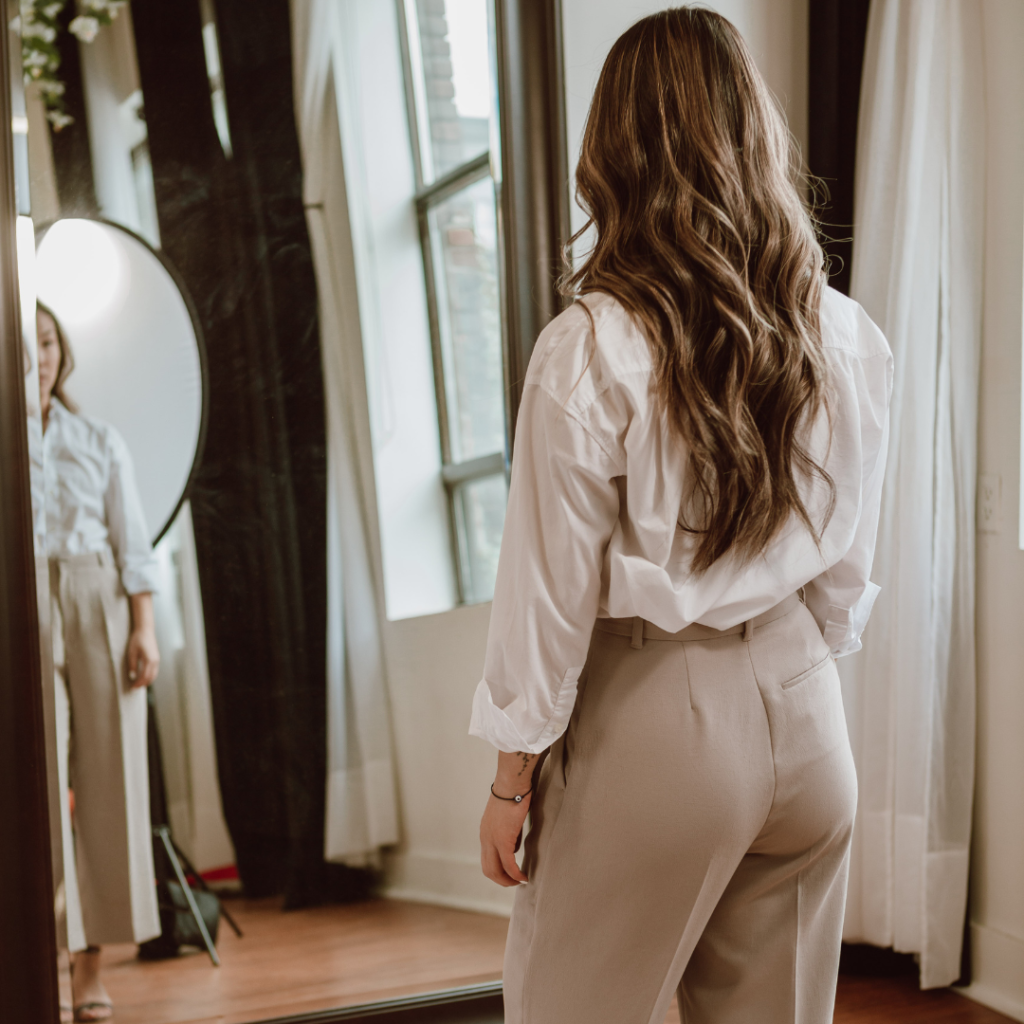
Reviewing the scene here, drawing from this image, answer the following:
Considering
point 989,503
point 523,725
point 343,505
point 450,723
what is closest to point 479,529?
point 343,505

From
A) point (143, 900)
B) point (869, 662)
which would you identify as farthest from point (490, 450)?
point (143, 900)

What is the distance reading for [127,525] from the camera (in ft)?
4.87

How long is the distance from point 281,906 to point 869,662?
1.14 m

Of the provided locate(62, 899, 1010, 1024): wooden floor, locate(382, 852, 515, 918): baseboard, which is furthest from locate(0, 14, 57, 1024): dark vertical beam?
locate(382, 852, 515, 918): baseboard

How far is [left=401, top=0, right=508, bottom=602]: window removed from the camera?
1.58m

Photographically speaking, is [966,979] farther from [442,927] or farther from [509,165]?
[509,165]

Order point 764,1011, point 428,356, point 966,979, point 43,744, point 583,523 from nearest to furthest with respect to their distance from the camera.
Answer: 1. point 583,523
2. point 764,1011
3. point 43,744
4. point 428,356
5. point 966,979

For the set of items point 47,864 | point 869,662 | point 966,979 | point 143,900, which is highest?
point 869,662

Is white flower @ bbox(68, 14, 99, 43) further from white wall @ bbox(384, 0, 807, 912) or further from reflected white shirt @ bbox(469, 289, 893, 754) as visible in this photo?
reflected white shirt @ bbox(469, 289, 893, 754)

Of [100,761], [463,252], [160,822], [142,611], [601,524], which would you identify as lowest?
[160,822]

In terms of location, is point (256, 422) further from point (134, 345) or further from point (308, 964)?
point (308, 964)

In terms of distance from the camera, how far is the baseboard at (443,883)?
164cm

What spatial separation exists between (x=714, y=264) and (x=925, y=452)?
1008 millimetres

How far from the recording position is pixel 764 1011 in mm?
987
